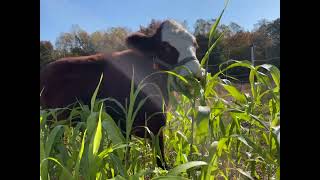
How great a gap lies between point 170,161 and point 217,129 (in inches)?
33.1

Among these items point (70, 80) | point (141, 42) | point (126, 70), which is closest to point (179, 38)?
point (141, 42)

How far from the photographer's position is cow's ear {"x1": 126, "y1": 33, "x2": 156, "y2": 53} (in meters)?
2.80

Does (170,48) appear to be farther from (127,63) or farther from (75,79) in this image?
(75,79)

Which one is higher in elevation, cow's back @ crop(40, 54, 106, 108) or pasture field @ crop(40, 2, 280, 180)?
cow's back @ crop(40, 54, 106, 108)

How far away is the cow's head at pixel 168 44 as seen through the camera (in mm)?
2775

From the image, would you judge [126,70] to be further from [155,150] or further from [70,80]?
[155,150]

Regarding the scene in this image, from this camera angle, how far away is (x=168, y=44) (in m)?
2.84

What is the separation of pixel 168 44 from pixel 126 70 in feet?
1.45

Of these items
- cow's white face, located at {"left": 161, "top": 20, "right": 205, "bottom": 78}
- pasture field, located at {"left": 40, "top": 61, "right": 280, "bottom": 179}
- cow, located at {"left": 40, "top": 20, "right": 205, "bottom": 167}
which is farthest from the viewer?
cow's white face, located at {"left": 161, "top": 20, "right": 205, "bottom": 78}

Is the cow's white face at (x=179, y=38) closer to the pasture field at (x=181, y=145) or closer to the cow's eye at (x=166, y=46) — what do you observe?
the cow's eye at (x=166, y=46)

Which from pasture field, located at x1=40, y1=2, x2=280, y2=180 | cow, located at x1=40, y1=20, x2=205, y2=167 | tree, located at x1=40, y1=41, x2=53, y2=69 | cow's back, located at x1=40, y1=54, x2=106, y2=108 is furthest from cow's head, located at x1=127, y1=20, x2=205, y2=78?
pasture field, located at x1=40, y1=2, x2=280, y2=180

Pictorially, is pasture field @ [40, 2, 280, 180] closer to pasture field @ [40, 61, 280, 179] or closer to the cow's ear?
pasture field @ [40, 61, 280, 179]

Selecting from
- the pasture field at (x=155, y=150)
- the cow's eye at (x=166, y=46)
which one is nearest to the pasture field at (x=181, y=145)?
the pasture field at (x=155, y=150)

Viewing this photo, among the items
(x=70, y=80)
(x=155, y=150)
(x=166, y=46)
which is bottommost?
(x=155, y=150)
